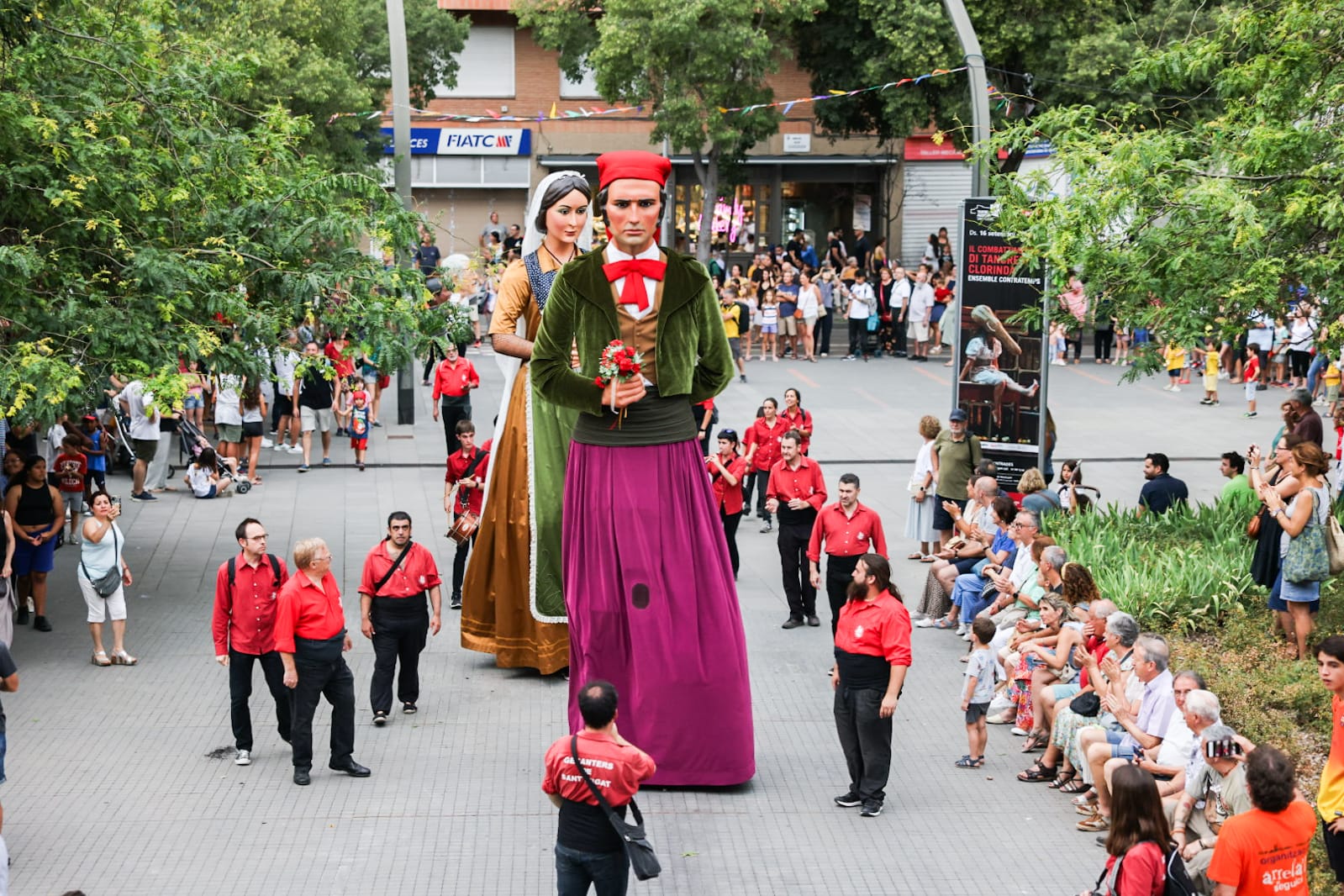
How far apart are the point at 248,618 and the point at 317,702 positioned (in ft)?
2.23

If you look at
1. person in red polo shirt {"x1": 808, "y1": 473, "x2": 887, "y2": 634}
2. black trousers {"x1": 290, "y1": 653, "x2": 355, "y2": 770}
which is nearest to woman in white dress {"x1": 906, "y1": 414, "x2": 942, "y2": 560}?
person in red polo shirt {"x1": 808, "y1": 473, "x2": 887, "y2": 634}

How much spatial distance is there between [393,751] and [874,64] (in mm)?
22948

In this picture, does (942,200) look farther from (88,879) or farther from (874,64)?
(88,879)

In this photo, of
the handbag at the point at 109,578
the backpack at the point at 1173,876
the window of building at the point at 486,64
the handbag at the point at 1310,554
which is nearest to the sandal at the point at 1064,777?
the handbag at the point at 1310,554

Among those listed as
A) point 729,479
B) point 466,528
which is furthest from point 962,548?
point 466,528

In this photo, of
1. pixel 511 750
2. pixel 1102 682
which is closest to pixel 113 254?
pixel 511 750

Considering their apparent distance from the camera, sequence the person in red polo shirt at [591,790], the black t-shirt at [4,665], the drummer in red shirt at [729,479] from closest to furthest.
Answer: the person in red polo shirt at [591,790] → the black t-shirt at [4,665] → the drummer in red shirt at [729,479]

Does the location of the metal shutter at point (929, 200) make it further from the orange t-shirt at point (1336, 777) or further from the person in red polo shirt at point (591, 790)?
the person in red polo shirt at point (591, 790)

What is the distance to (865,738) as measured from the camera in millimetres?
9148

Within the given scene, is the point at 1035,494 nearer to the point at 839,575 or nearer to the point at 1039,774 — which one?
the point at 839,575

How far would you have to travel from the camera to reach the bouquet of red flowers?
28.6 feet

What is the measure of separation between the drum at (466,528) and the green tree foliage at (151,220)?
1956 mm

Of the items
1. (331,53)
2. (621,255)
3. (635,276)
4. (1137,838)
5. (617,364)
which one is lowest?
(1137,838)

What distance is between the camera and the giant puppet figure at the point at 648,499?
895 centimetres
